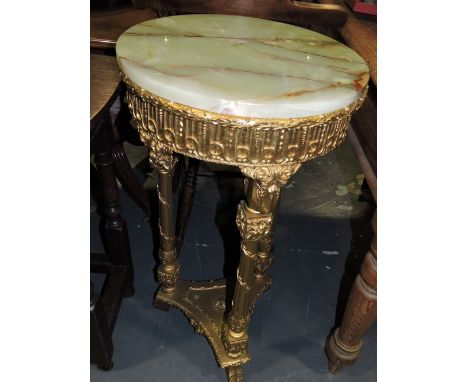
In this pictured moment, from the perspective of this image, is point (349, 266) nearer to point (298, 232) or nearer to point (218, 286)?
point (298, 232)

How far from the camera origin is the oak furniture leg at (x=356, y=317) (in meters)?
0.93

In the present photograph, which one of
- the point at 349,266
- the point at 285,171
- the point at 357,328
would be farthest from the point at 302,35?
the point at 349,266

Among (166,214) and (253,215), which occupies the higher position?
(253,215)

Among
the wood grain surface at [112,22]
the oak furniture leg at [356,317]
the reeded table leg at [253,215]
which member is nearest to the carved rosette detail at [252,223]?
the reeded table leg at [253,215]

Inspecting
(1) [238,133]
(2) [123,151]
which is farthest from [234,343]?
(2) [123,151]

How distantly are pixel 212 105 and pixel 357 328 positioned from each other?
0.68 m

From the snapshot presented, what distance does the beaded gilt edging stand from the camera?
613mm

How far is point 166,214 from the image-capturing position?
1.01 meters

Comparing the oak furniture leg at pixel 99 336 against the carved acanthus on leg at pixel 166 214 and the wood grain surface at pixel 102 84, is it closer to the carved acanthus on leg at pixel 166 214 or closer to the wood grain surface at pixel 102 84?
the carved acanthus on leg at pixel 166 214

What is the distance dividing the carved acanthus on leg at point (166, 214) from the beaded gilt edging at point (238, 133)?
0.08 metres

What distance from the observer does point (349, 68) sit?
71 cm

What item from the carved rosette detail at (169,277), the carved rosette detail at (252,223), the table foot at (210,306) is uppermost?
the carved rosette detail at (252,223)

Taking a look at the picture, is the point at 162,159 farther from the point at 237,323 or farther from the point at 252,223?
the point at 237,323

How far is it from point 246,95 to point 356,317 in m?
0.63
